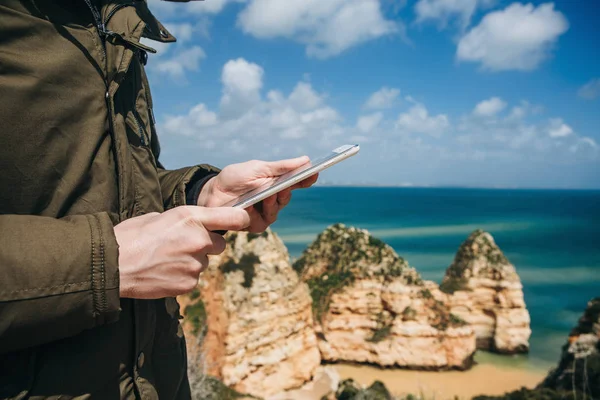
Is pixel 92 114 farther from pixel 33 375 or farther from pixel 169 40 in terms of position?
pixel 33 375

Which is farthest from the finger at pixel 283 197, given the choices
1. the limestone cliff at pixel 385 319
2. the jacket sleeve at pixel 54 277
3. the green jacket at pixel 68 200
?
the limestone cliff at pixel 385 319

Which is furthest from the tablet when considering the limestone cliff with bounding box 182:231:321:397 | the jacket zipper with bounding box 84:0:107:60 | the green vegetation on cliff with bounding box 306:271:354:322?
the green vegetation on cliff with bounding box 306:271:354:322

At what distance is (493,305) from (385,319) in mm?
4430

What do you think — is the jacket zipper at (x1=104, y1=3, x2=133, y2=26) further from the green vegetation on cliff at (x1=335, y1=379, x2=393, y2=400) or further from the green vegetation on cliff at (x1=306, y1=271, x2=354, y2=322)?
the green vegetation on cliff at (x1=306, y1=271, x2=354, y2=322)

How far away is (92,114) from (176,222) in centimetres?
39

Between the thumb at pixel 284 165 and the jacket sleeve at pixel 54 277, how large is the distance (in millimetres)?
705

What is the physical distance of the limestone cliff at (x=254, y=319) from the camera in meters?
8.48

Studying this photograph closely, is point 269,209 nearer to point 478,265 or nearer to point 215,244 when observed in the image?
point 215,244

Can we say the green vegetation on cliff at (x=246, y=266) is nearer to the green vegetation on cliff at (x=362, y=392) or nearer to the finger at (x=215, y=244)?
the green vegetation on cliff at (x=362, y=392)

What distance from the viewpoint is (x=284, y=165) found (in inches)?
62.4

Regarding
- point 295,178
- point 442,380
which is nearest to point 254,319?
point 442,380

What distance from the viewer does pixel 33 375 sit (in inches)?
38.2

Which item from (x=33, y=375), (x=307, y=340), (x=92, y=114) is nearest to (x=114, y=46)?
(x=92, y=114)

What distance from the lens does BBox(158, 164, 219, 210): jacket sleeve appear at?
5.59 feet
